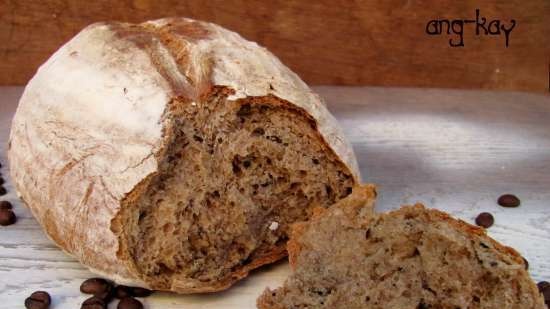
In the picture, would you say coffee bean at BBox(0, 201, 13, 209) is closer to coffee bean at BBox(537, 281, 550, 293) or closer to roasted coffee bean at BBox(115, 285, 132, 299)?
roasted coffee bean at BBox(115, 285, 132, 299)

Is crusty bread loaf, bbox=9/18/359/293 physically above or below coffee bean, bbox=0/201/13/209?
above

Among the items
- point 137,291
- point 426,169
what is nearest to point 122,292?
point 137,291

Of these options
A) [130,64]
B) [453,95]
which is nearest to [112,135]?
[130,64]

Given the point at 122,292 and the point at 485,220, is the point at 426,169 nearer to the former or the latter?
the point at 485,220

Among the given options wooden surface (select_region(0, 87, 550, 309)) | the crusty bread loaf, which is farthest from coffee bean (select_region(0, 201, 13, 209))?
the crusty bread loaf

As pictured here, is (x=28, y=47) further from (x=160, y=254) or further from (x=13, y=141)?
(x=160, y=254)

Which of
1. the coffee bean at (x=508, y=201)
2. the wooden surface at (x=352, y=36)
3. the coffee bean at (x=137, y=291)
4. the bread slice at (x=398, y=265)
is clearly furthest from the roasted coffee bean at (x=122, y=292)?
the wooden surface at (x=352, y=36)

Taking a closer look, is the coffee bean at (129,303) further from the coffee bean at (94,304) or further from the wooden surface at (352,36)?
the wooden surface at (352,36)
